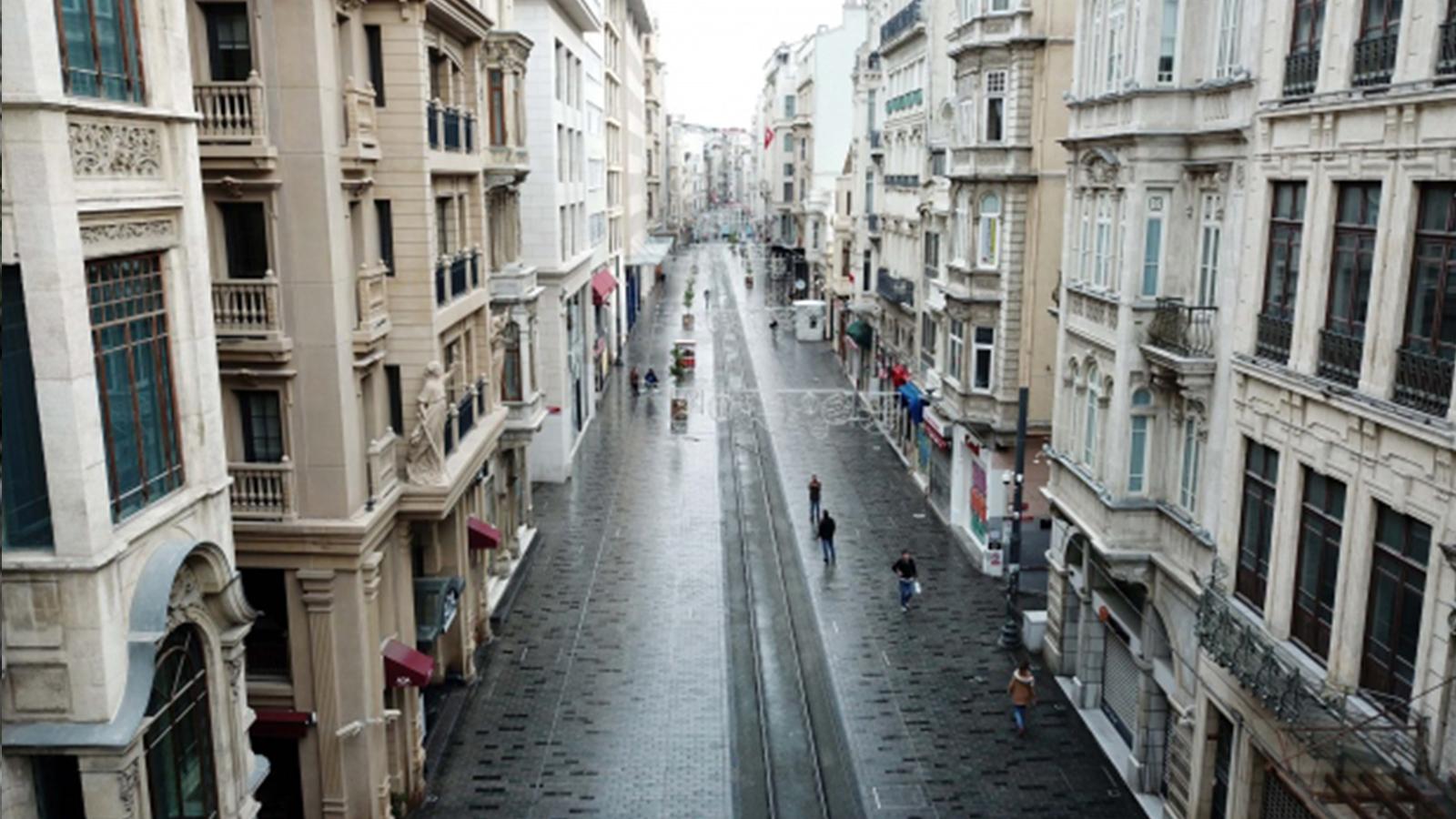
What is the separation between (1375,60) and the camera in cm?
1291

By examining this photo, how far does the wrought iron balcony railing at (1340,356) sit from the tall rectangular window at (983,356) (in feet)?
55.0

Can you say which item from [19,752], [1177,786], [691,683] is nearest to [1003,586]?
[691,683]

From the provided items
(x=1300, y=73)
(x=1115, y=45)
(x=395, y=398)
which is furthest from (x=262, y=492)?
(x=1115, y=45)

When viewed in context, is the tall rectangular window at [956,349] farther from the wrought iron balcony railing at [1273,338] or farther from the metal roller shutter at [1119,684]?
the wrought iron balcony railing at [1273,338]

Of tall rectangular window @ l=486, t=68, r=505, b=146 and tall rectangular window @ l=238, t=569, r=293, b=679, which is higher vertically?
tall rectangular window @ l=486, t=68, r=505, b=146

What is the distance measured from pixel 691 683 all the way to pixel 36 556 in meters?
16.6

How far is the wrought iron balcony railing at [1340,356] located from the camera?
13234 mm

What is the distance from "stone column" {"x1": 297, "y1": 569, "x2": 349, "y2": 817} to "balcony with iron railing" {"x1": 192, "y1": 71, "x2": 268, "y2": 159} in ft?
20.7

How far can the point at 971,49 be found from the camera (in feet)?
97.0

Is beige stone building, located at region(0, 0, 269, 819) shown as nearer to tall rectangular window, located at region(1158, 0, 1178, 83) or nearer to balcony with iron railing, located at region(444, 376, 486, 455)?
balcony with iron railing, located at region(444, 376, 486, 455)

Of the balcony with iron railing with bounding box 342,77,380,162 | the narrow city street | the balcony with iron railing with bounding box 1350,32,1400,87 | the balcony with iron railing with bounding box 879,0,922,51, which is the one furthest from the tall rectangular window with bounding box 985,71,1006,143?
the balcony with iron railing with bounding box 342,77,380,162

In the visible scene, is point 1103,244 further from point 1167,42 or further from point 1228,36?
point 1228,36

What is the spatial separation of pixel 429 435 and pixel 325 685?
434 cm

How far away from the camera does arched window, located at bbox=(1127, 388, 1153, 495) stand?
1906cm
